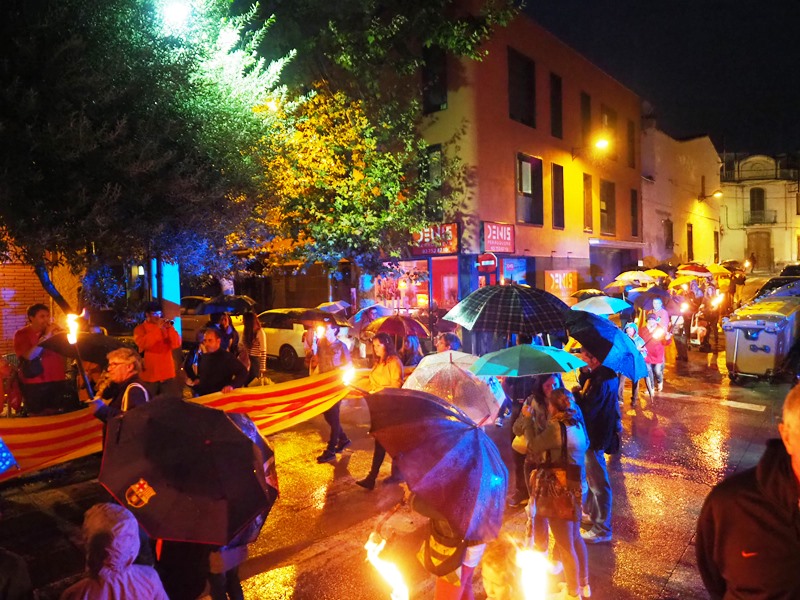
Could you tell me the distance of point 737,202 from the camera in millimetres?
51812

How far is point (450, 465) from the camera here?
301 cm

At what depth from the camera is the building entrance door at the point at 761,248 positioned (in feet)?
168

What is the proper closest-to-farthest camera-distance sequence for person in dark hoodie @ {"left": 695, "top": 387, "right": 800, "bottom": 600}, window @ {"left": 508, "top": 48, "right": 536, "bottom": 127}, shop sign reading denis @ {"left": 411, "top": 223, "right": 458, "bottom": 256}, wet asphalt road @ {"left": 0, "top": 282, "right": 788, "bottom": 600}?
person in dark hoodie @ {"left": 695, "top": 387, "right": 800, "bottom": 600} → wet asphalt road @ {"left": 0, "top": 282, "right": 788, "bottom": 600} → shop sign reading denis @ {"left": 411, "top": 223, "right": 458, "bottom": 256} → window @ {"left": 508, "top": 48, "right": 536, "bottom": 127}

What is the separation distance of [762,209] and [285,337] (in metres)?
51.3

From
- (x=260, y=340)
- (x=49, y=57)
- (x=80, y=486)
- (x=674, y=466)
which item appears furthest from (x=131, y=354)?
(x=674, y=466)

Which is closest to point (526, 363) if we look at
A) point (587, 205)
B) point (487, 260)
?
point (487, 260)

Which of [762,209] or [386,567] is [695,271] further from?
[762,209]

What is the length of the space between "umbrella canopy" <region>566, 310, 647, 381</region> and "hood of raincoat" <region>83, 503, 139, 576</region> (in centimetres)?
401

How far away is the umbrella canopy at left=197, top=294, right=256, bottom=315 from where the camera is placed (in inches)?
397

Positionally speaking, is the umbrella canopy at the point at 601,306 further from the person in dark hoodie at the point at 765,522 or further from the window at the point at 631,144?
the window at the point at 631,144

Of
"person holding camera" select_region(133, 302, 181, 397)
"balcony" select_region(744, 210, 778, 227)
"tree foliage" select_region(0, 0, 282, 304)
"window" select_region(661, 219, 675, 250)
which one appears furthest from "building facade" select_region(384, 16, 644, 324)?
"balcony" select_region(744, 210, 778, 227)

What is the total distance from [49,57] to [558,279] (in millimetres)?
17770

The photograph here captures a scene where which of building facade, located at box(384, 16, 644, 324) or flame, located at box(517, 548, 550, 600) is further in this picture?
building facade, located at box(384, 16, 644, 324)

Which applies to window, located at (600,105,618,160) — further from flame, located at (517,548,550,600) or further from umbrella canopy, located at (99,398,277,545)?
umbrella canopy, located at (99,398,277,545)
